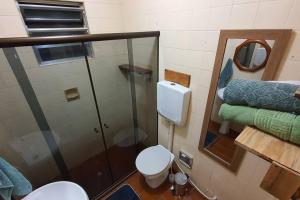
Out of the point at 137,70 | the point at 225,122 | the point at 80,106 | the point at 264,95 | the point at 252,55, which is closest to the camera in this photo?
the point at 264,95

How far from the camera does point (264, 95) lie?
620 mm

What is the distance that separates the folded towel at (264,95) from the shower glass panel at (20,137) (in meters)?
1.36

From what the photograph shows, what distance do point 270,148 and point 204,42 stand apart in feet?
2.62

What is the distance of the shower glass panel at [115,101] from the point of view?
1396 mm

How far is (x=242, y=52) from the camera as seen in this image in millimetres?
920

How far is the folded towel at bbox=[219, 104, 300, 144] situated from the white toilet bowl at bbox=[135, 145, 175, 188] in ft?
3.47

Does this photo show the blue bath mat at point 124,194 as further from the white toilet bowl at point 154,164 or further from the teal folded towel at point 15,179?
the teal folded towel at point 15,179

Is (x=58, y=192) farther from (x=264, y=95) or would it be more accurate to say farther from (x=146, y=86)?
(x=264, y=95)

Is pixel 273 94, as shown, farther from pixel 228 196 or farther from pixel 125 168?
pixel 125 168

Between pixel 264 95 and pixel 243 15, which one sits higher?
pixel 243 15

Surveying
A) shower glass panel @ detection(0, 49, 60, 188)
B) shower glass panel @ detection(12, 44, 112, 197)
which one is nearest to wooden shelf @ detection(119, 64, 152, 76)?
shower glass panel @ detection(12, 44, 112, 197)

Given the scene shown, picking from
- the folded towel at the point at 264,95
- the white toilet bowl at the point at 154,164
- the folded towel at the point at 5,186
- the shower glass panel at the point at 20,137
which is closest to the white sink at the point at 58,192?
the folded towel at the point at 5,186

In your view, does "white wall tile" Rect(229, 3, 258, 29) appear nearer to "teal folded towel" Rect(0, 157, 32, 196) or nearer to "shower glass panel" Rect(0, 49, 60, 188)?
"shower glass panel" Rect(0, 49, 60, 188)

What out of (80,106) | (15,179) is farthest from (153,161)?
(15,179)
